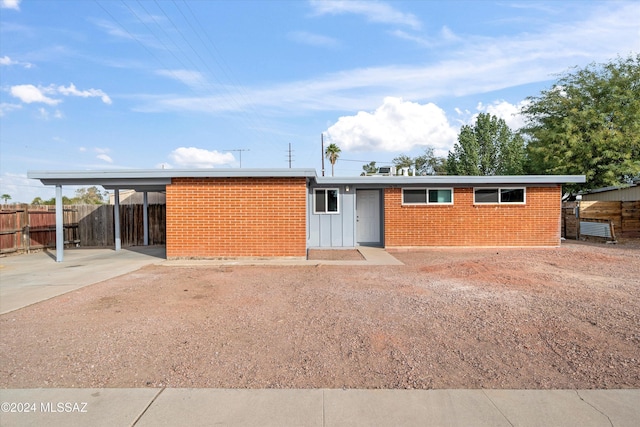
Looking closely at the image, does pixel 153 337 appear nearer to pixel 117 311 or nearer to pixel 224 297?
pixel 117 311

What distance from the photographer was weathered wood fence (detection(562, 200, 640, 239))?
1828 centimetres

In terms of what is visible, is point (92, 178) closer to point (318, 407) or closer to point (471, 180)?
point (318, 407)

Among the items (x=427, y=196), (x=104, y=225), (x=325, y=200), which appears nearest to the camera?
(x=427, y=196)

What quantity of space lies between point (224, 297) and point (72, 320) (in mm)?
2322

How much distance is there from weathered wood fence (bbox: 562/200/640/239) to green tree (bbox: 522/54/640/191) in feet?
11.9

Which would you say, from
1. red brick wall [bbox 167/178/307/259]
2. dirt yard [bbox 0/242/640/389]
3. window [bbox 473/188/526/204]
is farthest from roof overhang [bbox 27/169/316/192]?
window [bbox 473/188/526/204]

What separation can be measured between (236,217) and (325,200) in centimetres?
414

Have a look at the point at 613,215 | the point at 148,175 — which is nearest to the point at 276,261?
the point at 148,175

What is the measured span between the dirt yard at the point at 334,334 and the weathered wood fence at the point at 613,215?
12011 mm

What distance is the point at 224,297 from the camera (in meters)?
7.09

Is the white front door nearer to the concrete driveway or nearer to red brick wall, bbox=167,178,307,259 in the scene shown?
red brick wall, bbox=167,178,307,259

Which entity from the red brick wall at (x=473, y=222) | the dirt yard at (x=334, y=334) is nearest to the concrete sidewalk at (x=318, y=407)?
the dirt yard at (x=334, y=334)

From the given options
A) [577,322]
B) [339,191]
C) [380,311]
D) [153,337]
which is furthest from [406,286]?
[339,191]

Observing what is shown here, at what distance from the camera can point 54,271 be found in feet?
34.0
